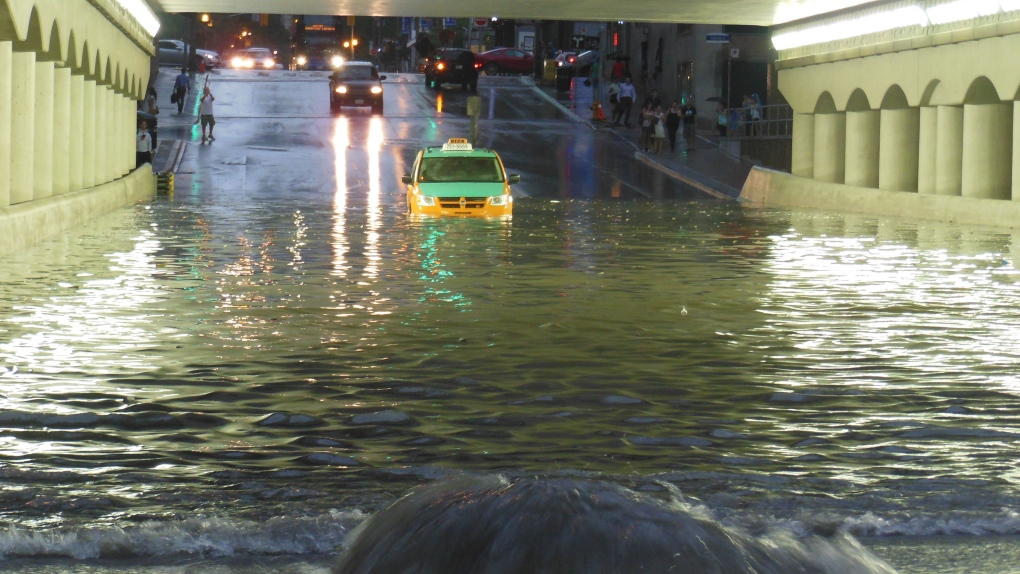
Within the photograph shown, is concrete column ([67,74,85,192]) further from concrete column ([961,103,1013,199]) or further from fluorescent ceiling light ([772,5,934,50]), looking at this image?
concrete column ([961,103,1013,199])

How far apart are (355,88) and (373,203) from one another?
29.4 meters

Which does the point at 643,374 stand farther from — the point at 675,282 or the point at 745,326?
the point at 675,282

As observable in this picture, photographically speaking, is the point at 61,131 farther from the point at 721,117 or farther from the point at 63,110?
the point at 721,117

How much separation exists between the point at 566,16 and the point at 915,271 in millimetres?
24674

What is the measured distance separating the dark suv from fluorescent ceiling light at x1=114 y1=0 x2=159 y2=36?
32525 millimetres

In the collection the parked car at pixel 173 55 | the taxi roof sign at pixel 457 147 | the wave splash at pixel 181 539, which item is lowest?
Answer: the wave splash at pixel 181 539

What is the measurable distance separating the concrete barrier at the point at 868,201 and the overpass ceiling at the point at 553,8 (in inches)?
153

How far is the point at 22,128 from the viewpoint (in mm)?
21656

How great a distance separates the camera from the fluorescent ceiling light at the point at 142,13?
33625 millimetres

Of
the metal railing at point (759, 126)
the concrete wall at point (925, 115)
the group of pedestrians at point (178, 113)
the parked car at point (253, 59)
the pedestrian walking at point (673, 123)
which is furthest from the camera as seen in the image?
the parked car at point (253, 59)

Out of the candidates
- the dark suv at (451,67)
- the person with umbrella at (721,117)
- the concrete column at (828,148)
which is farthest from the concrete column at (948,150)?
the dark suv at (451,67)

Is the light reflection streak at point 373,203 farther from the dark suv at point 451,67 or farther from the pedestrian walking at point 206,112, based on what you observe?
the dark suv at point 451,67

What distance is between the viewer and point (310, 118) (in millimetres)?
58781

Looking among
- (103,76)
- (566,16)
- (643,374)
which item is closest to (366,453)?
(643,374)
